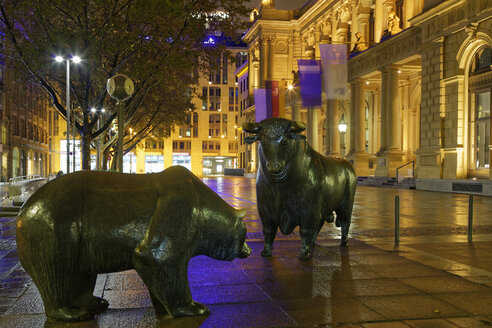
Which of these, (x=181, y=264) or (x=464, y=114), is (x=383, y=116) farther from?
(x=181, y=264)

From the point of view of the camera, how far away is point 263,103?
40438 millimetres

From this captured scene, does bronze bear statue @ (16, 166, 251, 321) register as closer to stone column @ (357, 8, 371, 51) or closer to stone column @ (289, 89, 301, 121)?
stone column @ (357, 8, 371, 51)

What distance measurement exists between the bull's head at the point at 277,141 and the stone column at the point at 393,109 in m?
30.5

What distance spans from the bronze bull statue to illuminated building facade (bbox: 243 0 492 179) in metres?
21.9

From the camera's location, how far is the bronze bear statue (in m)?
3.31

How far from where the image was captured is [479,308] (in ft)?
14.0

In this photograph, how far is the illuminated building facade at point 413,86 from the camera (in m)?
26.0

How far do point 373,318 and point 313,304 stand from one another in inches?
24.5

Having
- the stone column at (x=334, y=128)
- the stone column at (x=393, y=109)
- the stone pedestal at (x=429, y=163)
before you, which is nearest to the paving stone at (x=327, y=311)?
the stone pedestal at (x=429, y=163)

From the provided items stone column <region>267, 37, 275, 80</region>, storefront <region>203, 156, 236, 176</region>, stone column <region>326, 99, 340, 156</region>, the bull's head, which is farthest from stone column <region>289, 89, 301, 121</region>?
the bull's head

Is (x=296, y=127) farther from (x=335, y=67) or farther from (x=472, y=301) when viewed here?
(x=335, y=67)

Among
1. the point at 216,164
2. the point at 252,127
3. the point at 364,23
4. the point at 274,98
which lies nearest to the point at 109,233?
the point at 252,127

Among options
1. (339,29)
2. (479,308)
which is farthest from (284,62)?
(479,308)

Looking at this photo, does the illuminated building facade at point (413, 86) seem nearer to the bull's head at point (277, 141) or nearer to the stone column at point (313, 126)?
the stone column at point (313, 126)
